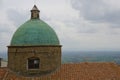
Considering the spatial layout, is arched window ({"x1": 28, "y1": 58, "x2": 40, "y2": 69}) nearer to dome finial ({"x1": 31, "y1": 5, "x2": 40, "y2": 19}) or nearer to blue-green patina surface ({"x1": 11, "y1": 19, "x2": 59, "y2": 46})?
blue-green patina surface ({"x1": 11, "y1": 19, "x2": 59, "y2": 46})

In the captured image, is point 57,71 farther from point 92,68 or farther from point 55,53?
point 92,68

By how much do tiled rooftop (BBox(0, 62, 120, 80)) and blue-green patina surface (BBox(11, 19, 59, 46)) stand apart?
10.3ft

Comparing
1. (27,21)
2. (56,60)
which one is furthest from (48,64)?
(27,21)

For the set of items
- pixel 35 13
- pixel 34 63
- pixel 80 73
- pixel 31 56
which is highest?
pixel 35 13

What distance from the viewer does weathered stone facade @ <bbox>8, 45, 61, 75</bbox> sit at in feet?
89.6

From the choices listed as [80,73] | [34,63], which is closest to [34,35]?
[34,63]

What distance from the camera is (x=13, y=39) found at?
Answer: 28.6 metres

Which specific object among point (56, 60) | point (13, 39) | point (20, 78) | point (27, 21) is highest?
point (27, 21)

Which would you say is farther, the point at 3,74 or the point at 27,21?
the point at 27,21

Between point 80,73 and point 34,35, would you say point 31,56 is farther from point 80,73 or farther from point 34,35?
point 80,73

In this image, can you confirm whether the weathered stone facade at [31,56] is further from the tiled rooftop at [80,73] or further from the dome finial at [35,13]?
the dome finial at [35,13]

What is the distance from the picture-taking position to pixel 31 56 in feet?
89.5

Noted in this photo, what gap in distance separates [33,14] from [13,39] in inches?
143

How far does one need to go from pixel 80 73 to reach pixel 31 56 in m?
5.32
